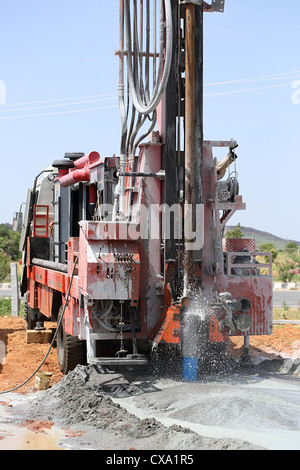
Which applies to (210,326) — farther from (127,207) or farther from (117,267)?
(127,207)

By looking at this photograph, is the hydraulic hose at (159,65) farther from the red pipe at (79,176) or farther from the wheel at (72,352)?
the wheel at (72,352)

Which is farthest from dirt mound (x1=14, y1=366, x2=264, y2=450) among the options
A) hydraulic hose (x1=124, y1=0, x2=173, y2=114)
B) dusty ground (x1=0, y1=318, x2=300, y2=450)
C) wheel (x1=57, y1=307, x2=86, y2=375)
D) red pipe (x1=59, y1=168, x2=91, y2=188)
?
hydraulic hose (x1=124, y1=0, x2=173, y2=114)

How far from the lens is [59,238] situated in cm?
1291

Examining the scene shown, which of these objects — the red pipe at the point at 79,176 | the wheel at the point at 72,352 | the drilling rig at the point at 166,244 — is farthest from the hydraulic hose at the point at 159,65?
the wheel at the point at 72,352

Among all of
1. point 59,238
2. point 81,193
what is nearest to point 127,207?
point 81,193

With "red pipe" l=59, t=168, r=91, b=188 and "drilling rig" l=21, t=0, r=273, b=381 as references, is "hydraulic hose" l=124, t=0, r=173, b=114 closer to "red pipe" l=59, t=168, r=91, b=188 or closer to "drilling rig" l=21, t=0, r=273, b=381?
"drilling rig" l=21, t=0, r=273, b=381

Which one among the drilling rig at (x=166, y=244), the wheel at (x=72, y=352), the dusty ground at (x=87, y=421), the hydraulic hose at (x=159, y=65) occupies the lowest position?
the dusty ground at (x=87, y=421)

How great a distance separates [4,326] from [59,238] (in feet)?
13.3

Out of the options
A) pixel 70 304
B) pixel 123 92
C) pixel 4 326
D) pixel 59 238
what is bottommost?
pixel 4 326

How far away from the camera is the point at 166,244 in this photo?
8.72 metres

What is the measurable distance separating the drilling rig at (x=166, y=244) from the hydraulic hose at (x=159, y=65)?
16 mm

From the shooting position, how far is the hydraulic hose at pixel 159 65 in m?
8.27

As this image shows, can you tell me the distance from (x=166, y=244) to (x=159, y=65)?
2.22 metres

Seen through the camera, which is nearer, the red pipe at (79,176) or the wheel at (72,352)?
the wheel at (72,352)
